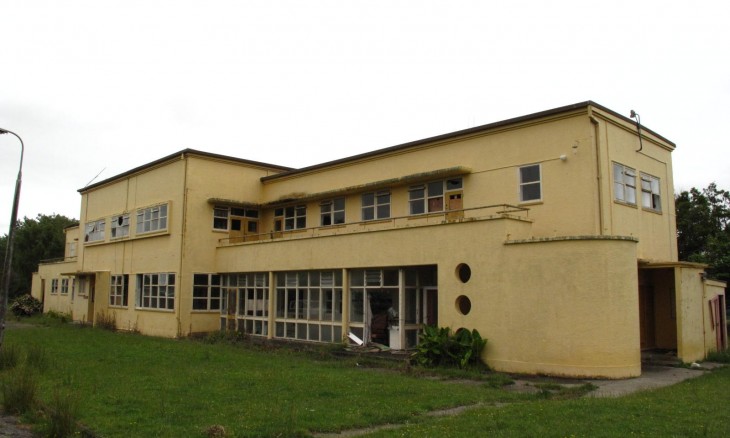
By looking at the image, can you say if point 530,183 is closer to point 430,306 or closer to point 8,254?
point 430,306

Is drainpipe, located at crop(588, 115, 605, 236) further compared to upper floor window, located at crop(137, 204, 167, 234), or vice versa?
upper floor window, located at crop(137, 204, 167, 234)

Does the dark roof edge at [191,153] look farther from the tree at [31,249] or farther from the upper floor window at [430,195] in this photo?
the tree at [31,249]

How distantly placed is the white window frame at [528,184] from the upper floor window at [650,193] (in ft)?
13.8

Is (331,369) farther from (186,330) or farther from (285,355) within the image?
(186,330)

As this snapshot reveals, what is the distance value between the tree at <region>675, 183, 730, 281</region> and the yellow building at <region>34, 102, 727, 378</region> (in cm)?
1120

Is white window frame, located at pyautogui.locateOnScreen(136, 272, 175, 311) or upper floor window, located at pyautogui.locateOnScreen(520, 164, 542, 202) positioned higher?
upper floor window, located at pyautogui.locateOnScreen(520, 164, 542, 202)

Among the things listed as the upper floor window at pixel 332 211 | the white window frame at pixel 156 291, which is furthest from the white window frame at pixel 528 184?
the white window frame at pixel 156 291

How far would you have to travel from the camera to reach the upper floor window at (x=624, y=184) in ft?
63.5

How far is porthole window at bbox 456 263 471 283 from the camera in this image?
61.3ft

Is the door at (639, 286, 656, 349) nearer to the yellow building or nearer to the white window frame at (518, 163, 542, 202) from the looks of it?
the yellow building

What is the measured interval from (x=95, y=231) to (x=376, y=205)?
22.3 m

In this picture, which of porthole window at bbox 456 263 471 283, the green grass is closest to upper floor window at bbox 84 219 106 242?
the green grass

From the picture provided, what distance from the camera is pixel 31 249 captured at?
2601 inches

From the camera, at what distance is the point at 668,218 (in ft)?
74.0
